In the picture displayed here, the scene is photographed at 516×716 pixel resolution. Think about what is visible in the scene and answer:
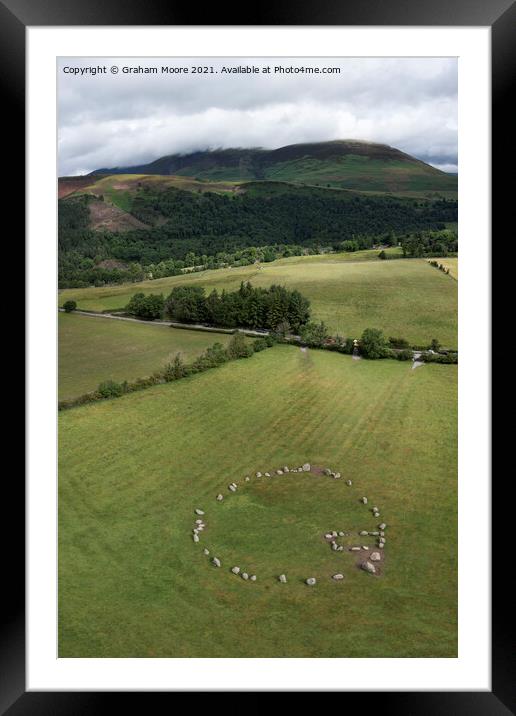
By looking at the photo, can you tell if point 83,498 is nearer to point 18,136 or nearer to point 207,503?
point 207,503

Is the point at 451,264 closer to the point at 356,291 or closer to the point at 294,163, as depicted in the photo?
the point at 356,291

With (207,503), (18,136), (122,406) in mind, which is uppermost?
(18,136)

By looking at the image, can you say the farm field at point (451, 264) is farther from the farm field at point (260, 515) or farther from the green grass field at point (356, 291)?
the farm field at point (260, 515)

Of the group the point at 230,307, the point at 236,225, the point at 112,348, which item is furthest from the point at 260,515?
the point at 236,225

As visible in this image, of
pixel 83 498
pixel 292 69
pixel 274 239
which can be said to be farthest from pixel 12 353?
pixel 274 239

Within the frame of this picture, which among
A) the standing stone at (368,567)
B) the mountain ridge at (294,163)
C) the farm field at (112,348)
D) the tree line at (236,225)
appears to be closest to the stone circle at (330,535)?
the standing stone at (368,567)
